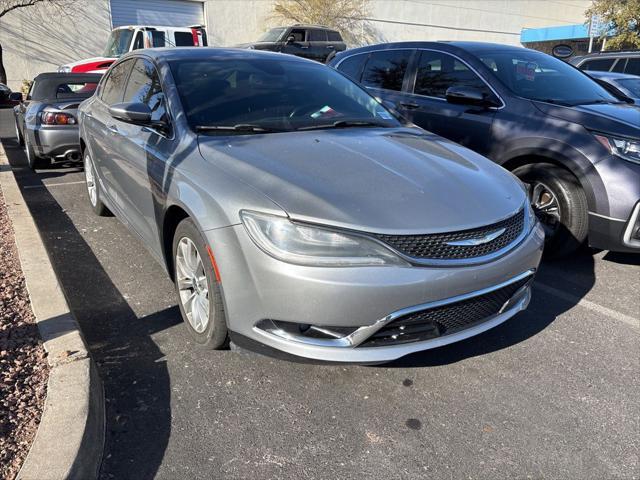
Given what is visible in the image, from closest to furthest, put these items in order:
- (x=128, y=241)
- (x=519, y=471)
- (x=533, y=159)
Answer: (x=519, y=471), (x=533, y=159), (x=128, y=241)

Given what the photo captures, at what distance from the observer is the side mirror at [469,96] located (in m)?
4.66

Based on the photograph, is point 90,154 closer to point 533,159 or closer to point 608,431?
point 533,159

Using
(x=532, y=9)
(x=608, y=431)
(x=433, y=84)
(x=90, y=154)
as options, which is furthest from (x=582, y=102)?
(x=532, y=9)

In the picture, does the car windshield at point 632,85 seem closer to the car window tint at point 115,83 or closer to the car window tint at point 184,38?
the car window tint at point 115,83

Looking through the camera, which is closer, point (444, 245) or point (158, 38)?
point (444, 245)

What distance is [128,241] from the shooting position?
4.76m

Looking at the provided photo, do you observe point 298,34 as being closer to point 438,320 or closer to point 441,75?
point 441,75

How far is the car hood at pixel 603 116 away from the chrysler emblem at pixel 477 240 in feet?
6.74

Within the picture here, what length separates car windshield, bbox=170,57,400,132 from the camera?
11.0 ft

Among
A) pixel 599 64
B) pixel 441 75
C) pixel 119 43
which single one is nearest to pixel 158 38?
pixel 119 43

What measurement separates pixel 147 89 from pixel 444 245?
258 centimetres

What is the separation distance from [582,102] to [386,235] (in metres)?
3.33

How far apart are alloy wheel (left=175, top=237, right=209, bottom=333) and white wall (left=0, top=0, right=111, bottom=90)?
23.2 meters

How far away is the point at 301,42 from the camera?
19.6 meters
